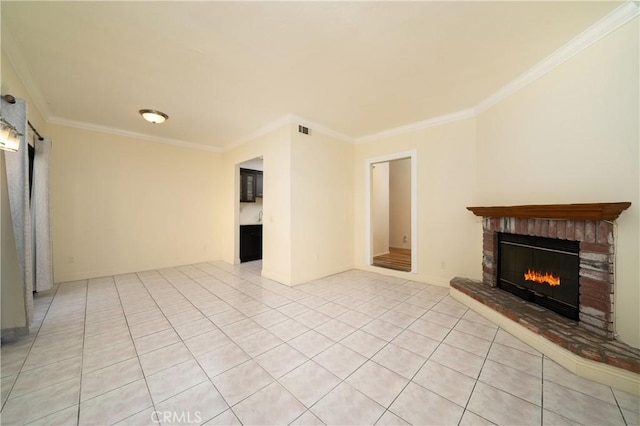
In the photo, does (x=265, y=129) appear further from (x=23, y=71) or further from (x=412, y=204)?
(x=412, y=204)

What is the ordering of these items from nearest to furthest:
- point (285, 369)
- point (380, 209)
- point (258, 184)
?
point (285, 369) → point (258, 184) → point (380, 209)

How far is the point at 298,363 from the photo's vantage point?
1781 mm

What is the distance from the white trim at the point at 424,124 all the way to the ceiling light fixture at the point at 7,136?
4.57 metres

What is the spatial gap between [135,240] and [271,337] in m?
4.07

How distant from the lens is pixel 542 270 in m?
2.33

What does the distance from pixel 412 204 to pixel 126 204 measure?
559 centimetres

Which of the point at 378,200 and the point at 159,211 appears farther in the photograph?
the point at 378,200

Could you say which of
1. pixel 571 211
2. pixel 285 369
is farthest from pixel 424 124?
pixel 285 369

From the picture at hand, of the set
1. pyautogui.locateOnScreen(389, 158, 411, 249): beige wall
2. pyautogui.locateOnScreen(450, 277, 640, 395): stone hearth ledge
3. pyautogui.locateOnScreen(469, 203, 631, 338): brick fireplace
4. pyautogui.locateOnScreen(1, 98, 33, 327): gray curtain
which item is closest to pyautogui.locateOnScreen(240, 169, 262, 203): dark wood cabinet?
pyautogui.locateOnScreen(1, 98, 33, 327): gray curtain

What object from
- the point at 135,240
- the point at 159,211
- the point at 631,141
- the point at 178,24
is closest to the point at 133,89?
the point at 178,24

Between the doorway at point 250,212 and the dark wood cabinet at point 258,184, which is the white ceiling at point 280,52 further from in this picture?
the dark wood cabinet at point 258,184

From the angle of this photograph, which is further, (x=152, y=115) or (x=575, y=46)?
(x=152, y=115)

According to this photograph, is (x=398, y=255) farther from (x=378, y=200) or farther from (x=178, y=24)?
(x=178, y=24)

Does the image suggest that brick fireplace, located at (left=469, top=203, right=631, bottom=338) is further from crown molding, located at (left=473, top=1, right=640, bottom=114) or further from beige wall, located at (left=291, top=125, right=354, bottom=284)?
beige wall, located at (left=291, top=125, right=354, bottom=284)
